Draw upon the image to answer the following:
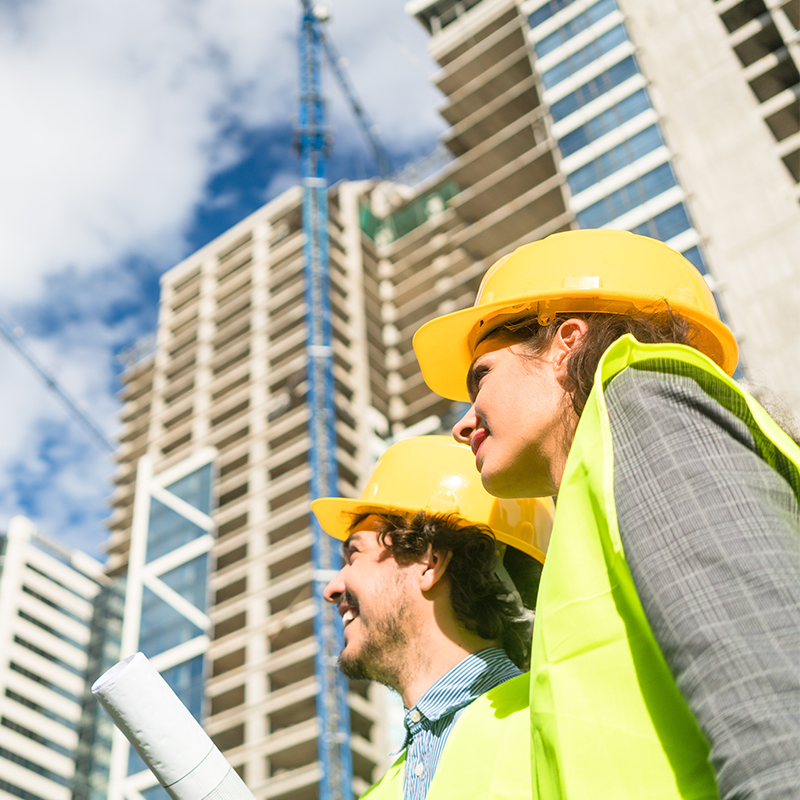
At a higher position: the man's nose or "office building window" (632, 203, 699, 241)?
"office building window" (632, 203, 699, 241)

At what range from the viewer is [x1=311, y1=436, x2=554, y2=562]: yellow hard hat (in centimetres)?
307

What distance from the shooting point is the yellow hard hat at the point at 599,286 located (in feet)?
6.72

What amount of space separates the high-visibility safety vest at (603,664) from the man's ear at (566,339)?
55cm

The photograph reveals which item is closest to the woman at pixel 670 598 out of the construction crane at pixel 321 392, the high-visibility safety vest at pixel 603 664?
the high-visibility safety vest at pixel 603 664

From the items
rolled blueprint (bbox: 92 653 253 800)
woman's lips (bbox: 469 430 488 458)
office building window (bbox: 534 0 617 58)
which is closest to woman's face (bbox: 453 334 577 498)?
woman's lips (bbox: 469 430 488 458)

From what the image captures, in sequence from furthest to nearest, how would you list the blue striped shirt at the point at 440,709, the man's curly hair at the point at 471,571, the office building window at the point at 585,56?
the office building window at the point at 585,56
the man's curly hair at the point at 471,571
the blue striped shirt at the point at 440,709

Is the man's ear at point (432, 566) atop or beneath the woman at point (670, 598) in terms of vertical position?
atop

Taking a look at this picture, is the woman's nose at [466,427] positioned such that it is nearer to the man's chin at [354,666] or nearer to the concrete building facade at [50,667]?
the man's chin at [354,666]

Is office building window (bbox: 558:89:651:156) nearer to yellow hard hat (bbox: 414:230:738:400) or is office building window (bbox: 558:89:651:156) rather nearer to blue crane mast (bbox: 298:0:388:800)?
blue crane mast (bbox: 298:0:388:800)

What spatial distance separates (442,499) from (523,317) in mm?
1124

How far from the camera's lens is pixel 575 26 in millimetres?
41438

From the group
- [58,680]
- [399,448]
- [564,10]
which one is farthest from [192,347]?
[399,448]

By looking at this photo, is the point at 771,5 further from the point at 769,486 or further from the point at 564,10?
the point at 769,486

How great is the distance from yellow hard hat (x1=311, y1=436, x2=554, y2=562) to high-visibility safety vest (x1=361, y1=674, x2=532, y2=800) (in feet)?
2.46
